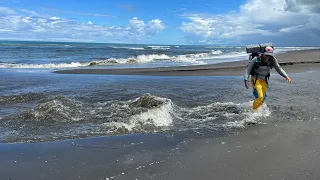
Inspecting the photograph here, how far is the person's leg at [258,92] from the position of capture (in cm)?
818

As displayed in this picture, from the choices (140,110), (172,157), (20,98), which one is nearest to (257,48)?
(140,110)

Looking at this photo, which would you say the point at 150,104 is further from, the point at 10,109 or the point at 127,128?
the point at 10,109

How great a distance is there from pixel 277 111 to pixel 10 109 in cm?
757

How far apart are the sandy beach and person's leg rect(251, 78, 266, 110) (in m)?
1.60

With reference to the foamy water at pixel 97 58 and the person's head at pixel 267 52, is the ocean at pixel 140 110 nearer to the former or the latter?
the person's head at pixel 267 52

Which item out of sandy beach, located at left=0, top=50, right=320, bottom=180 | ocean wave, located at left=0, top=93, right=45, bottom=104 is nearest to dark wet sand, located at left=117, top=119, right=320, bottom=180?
sandy beach, located at left=0, top=50, right=320, bottom=180

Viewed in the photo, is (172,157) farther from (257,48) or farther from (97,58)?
(97,58)

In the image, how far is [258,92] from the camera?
8.22 metres

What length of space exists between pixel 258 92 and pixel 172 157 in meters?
4.07

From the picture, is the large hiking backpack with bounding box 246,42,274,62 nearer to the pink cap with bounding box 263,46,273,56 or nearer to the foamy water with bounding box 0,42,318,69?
the pink cap with bounding box 263,46,273,56

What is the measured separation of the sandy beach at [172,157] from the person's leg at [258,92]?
5.23 feet

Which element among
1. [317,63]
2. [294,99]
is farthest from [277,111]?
[317,63]

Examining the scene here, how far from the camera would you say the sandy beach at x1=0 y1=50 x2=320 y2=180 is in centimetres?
439

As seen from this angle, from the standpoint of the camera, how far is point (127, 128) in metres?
6.81
